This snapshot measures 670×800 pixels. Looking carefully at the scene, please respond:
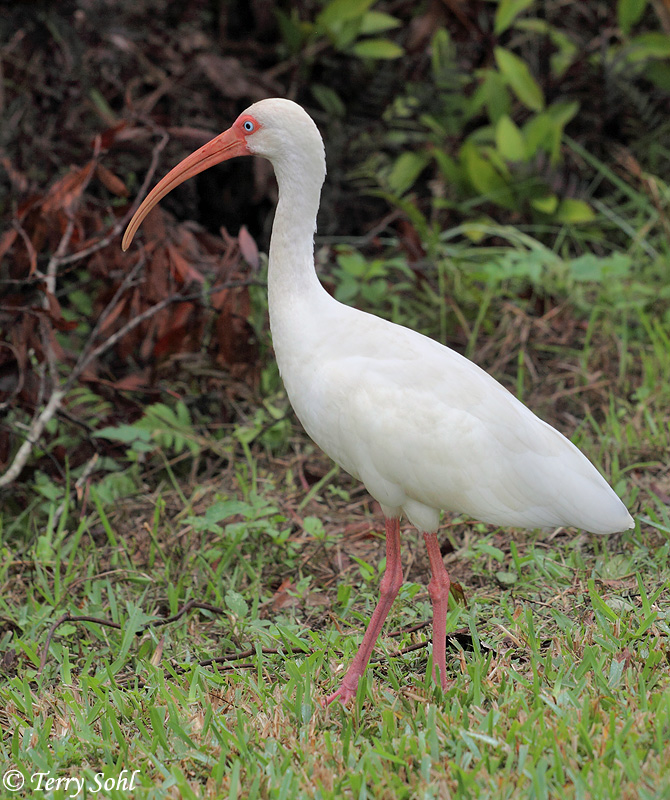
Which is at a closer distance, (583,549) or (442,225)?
(583,549)

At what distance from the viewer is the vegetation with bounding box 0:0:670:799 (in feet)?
9.91

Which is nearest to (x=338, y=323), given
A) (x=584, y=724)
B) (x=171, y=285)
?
(x=584, y=724)

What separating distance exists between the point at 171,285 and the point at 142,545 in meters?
1.39

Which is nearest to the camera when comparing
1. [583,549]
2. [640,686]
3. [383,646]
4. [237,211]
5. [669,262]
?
[640,686]

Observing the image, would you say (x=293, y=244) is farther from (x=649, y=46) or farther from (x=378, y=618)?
(x=649, y=46)

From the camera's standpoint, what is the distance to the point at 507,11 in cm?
733

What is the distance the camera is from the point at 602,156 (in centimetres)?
792

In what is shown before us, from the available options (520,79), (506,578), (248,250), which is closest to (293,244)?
(248,250)

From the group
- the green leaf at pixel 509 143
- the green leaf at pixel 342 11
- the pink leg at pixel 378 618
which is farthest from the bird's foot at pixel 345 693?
the green leaf at pixel 342 11

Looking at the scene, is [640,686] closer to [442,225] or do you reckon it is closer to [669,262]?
[669,262]

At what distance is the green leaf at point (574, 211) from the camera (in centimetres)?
712

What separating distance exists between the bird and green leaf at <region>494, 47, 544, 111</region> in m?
4.40

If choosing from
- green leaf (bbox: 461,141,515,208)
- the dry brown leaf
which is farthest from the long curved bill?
green leaf (bbox: 461,141,515,208)

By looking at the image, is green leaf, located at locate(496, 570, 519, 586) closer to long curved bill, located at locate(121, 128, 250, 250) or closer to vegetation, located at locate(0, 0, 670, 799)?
vegetation, located at locate(0, 0, 670, 799)
